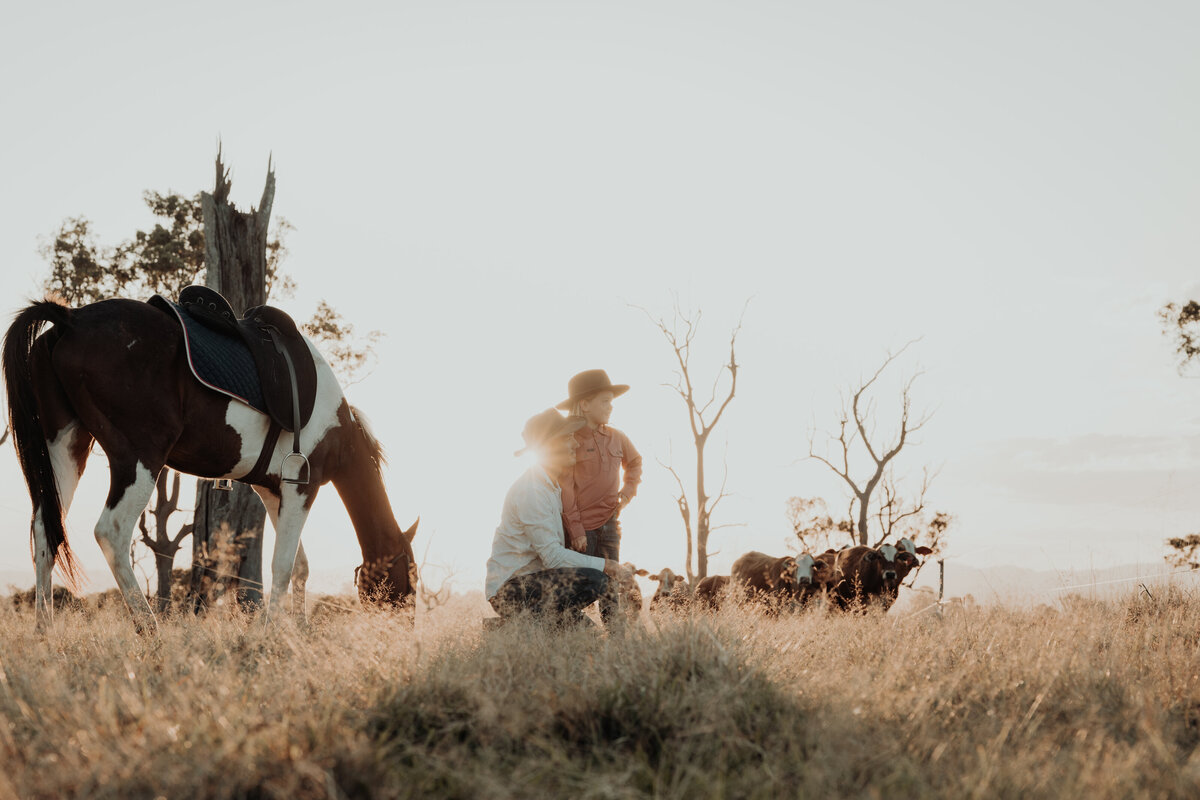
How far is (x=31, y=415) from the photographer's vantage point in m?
5.35

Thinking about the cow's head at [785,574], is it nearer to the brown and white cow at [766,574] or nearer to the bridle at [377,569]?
the brown and white cow at [766,574]

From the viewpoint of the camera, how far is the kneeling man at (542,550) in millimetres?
5516

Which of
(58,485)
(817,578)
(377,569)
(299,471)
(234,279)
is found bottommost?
(817,578)

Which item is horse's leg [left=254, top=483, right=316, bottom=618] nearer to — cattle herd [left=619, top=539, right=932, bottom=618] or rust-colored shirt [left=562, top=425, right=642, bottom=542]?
rust-colored shirt [left=562, top=425, right=642, bottom=542]

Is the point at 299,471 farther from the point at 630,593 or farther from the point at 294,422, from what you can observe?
the point at 630,593

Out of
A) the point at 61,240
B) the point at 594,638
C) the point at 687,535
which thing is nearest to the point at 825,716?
the point at 594,638

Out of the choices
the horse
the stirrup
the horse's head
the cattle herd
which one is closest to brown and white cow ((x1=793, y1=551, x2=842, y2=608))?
the cattle herd

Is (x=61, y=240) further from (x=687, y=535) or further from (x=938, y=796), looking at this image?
(x=938, y=796)

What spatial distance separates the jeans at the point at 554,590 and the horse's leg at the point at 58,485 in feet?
9.24

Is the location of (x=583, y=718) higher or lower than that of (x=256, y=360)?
lower

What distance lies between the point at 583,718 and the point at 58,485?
4.19 metres

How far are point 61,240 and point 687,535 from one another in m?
17.0

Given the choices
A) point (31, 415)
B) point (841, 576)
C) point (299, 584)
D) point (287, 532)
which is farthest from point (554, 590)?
point (841, 576)

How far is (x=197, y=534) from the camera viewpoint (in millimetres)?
10492
